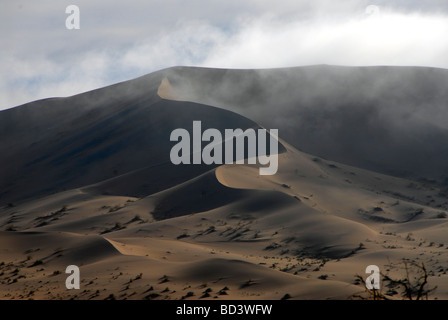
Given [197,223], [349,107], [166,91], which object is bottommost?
[197,223]

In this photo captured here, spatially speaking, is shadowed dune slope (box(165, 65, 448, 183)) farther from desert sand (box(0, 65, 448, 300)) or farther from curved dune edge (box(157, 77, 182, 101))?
desert sand (box(0, 65, 448, 300))

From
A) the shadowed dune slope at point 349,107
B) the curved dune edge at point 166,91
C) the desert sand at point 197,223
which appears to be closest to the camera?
the desert sand at point 197,223

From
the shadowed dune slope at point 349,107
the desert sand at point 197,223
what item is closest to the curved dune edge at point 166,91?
the shadowed dune slope at point 349,107

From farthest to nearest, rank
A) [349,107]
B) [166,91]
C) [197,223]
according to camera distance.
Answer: [166,91], [349,107], [197,223]

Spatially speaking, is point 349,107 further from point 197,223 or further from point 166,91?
point 197,223

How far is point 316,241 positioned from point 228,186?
8.76 meters

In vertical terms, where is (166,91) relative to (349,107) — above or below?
above

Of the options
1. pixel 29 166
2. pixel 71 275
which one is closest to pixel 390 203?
pixel 71 275

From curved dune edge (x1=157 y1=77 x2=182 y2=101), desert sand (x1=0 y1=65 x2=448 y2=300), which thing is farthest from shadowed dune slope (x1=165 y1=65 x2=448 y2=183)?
desert sand (x1=0 y1=65 x2=448 y2=300)

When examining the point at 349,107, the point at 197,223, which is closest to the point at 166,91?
the point at 349,107

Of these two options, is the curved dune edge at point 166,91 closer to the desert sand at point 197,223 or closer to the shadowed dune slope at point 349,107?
the shadowed dune slope at point 349,107
